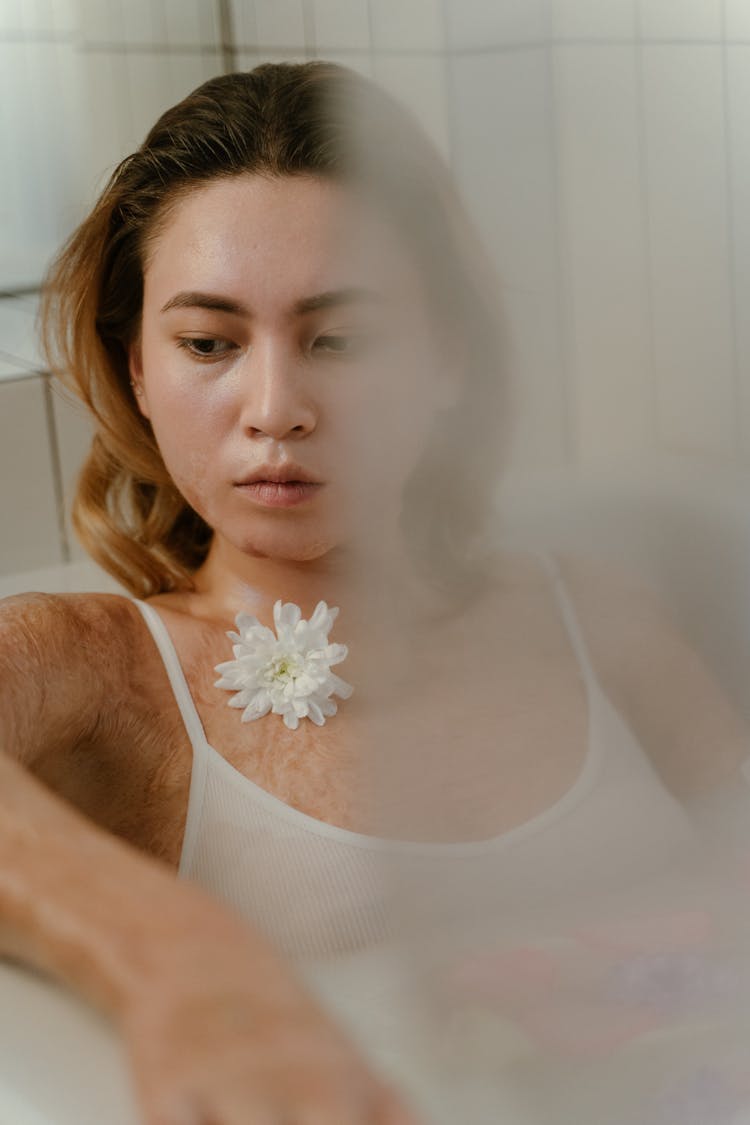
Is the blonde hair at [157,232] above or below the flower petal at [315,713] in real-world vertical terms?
above

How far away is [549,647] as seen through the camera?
625 millimetres

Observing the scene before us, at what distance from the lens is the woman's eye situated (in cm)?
80

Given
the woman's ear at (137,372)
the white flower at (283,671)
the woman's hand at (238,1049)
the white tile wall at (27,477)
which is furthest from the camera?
the white tile wall at (27,477)

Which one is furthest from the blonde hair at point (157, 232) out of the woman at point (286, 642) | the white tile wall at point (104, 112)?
the white tile wall at point (104, 112)

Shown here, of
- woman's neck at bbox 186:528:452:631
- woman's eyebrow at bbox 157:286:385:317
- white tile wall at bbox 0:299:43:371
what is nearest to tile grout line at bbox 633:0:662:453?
woman's eyebrow at bbox 157:286:385:317

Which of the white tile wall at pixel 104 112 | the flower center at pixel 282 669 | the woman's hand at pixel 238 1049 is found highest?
the white tile wall at pixel 104 112

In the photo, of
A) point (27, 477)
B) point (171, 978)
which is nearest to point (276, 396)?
point (171, 978)

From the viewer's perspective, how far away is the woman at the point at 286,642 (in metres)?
0.46

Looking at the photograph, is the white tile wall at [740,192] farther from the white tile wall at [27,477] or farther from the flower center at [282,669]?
the white tile wall at [27,477]

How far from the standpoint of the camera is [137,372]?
946mm

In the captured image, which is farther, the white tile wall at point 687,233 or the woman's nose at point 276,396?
the woman's nose at point 276,396

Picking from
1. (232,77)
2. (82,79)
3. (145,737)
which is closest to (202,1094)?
(145,737)

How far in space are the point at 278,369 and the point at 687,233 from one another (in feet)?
1.02

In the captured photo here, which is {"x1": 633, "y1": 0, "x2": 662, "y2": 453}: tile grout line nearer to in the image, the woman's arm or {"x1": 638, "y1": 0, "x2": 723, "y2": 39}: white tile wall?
{"x1": 638, "y1": 0, "x2": 723, "y2": 39}: white tile wall
